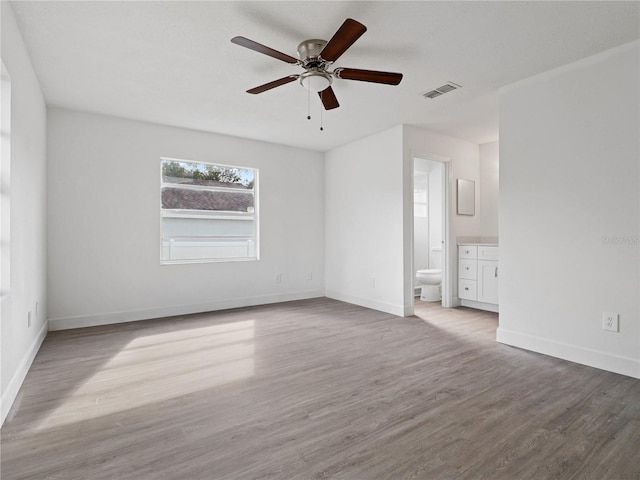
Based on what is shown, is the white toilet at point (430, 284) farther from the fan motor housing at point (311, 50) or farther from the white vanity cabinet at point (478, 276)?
the fan motor housing at point (311, 50)

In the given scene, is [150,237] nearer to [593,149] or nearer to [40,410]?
[40,410]

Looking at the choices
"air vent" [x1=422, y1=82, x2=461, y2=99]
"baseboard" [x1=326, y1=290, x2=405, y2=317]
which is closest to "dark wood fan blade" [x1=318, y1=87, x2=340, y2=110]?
"air vent" [x1=422, y1=82, x2=461, y2=99]

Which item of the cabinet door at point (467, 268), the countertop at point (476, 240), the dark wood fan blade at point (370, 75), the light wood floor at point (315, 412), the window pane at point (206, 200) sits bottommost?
the light wood floor at point (315, 412)

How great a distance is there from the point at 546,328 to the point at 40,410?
3699 mm

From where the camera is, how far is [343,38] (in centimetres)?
204

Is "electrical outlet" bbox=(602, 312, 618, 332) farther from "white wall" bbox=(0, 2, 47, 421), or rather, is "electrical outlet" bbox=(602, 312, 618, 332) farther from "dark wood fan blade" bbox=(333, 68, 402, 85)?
"white wall" bbox=(0, 2, 47, 421)

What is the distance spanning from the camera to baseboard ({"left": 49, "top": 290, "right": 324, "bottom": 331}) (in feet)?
12.6

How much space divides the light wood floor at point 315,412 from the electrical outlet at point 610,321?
34cm

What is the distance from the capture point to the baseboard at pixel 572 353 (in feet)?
8.26

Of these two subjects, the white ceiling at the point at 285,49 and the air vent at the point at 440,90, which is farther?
the air vent at the point at 440,90

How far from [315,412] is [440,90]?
2992mm

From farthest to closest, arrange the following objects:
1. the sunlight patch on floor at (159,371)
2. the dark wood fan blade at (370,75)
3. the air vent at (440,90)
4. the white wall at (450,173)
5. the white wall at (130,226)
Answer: the white wall at (450,173) → the white wall at (130,226) → the air vent at (440,90) → the dark wood fan blade at (370,75) → the sunlight patch on floor at (159,371)

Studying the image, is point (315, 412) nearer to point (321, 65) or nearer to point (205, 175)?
point (321, 65)

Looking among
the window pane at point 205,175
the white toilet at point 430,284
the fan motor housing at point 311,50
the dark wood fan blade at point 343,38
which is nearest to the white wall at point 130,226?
the window pane at point 205,175
